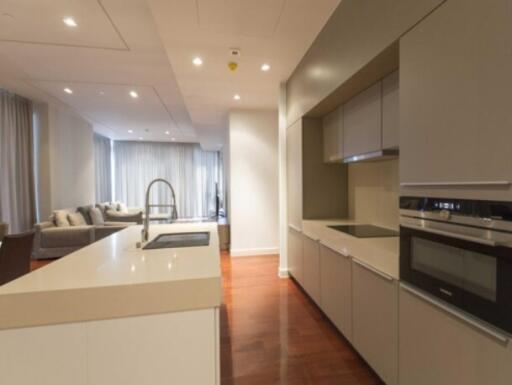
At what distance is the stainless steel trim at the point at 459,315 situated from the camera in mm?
959

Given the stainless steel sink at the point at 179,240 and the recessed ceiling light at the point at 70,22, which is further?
the recessed ceiling light at the point at 70,22

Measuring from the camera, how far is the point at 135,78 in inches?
164

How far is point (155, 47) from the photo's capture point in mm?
3209

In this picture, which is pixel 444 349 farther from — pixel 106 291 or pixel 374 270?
pixel 106 291

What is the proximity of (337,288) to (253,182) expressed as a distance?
2955mm

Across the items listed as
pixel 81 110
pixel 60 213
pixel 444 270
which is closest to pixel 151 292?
pixel 444 270

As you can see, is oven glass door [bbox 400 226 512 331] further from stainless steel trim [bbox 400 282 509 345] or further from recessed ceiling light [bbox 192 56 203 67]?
recessed ceiling light [bbox 192 56 203 67]

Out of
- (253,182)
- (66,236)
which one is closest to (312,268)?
(253,182)

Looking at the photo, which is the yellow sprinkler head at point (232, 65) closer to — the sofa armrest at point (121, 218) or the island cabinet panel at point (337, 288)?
the island cabinet panel at point (337, 288)

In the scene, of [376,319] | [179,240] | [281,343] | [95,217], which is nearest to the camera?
[376,319]

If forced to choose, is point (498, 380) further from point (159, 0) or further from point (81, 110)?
point (81, 110)

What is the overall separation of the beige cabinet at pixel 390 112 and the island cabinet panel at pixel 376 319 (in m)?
0.91

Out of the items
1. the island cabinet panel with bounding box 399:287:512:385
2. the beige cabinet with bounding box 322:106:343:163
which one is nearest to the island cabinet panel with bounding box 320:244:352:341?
the island cabinet panel with bounding box 399:287:512:385

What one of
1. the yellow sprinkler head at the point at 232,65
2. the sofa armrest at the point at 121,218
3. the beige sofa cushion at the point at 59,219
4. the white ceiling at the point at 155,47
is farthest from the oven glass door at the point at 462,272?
the sofa armrest at the point at 121,218
